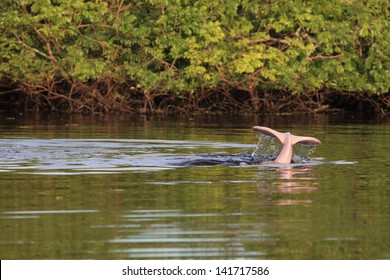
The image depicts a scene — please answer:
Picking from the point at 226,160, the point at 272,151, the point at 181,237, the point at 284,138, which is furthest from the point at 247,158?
the point at 181,237

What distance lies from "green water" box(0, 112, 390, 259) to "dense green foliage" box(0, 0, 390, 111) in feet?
34.9

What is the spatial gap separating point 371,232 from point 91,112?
25.2m

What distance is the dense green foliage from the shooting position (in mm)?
34594

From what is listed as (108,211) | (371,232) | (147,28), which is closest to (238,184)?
(108,211)

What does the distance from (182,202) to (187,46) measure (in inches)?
838

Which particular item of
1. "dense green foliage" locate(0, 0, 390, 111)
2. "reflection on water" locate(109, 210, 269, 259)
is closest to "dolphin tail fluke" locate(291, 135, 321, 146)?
"reflection on water" locate(109, 210, 269, 259)

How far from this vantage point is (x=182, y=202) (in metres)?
13.8

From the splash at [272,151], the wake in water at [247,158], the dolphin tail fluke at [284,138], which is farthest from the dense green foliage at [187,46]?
the dolphin tail fluke at [284,138]

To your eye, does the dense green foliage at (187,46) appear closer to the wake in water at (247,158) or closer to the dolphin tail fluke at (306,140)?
the wake in water at (247,158)

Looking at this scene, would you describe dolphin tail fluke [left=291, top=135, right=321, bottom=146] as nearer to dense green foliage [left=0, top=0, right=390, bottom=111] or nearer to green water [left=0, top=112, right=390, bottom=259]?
green water [left=0, top=112, right=390, bottom=259]

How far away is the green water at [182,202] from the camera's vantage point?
10.9 metres

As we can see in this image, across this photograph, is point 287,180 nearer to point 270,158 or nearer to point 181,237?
point 270,158

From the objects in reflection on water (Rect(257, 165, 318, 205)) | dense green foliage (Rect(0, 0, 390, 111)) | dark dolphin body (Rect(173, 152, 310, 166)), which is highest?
dense green foliage (Rect(0, 0, 390, 111))

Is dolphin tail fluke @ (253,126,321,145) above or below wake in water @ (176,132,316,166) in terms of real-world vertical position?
above
